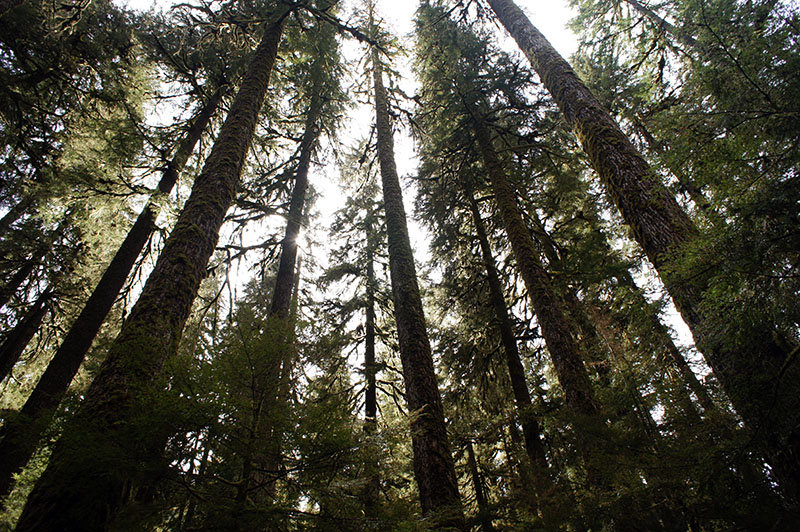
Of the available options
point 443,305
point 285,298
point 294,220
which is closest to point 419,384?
point 285,298

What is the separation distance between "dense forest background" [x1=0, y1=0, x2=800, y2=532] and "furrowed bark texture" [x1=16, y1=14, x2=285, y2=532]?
0.06 feet

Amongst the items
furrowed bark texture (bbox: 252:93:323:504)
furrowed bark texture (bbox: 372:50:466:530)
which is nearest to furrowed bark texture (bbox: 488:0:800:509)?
furrowed bark texture (bbox: 372:50:466:530)

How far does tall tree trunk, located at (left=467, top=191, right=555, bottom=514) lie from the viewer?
388cm

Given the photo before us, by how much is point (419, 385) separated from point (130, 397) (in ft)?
10.7

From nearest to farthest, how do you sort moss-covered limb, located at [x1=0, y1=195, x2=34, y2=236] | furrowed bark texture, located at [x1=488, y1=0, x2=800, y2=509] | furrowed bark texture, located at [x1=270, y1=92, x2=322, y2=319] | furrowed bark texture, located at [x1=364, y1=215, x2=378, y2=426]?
furrowed bark texture, located at [x1=488, y1=0, x2=800, y2=509], furrowed bark texture, located at [x1=270, y1=92, x2=322, y2=319], furrowed bark texture, located at [x1=364, y1=215, x2=378, y2=426], moss-covered limb, located at [x1=0, y1=195, x2=34, y2=236]

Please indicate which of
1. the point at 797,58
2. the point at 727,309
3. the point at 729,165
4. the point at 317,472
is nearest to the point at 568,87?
the point at 797,58

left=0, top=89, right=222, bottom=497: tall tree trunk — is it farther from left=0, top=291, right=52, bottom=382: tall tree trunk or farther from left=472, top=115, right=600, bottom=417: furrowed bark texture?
left=472, top=115, right=600, bottom=417: furrowed bark texture

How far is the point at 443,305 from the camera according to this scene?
11.4 m

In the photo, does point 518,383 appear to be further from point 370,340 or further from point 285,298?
point 285,298

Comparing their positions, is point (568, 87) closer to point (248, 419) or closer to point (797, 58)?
point (797, 58)

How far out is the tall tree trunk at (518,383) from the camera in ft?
12.7

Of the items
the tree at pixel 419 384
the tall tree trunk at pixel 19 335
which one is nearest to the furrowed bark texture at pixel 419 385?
the tree at pixel 419 384

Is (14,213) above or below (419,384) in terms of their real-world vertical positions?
above

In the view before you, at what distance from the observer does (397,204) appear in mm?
6934
